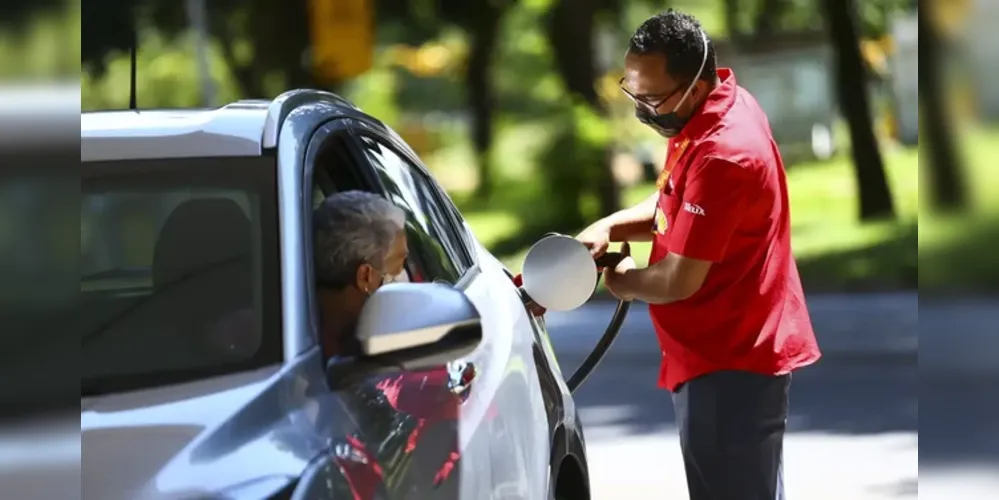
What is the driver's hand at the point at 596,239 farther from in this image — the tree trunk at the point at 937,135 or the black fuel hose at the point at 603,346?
the tree trunk at the point at 937,135

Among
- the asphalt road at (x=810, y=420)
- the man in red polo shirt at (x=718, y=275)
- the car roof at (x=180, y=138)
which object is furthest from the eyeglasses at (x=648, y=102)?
the asphalt road at (x=810, y=420)

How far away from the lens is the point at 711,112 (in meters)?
3.68

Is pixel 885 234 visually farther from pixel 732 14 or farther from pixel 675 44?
pixel 675 44

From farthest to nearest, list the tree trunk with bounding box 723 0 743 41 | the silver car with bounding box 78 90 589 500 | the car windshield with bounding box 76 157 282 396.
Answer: the tree trunk with bounding box 723 0 743 41 < the car windshield with bounding box 76 157 282 396 < the silver car with bounding box 78 90 589 500

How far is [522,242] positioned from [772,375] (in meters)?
19.9

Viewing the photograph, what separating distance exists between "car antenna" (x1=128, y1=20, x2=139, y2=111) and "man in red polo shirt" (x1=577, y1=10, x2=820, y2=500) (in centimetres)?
115

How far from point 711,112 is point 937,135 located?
2.11 m

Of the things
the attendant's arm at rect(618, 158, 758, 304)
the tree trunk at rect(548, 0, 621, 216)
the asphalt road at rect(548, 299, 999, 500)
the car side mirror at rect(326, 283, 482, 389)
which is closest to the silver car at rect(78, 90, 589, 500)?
the car side mirror at rect(326, 283, 482, 389)

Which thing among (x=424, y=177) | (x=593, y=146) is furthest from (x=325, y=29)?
(x=424, y=177)

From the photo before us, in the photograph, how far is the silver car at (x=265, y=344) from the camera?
245 cm

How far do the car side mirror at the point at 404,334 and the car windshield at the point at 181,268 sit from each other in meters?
0.15

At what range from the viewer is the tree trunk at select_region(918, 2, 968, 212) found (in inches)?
61.5

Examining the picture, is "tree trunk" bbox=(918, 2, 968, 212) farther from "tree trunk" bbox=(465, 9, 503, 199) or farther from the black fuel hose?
"tree trunk" bbox=(465, 9, 503, 199)

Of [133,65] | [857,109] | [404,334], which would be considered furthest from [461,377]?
[857,109]
